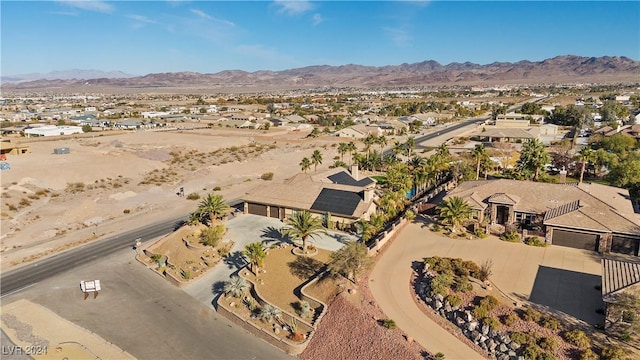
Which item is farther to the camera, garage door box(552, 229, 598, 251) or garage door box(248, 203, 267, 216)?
garage door box(248, 203, 267, 216)

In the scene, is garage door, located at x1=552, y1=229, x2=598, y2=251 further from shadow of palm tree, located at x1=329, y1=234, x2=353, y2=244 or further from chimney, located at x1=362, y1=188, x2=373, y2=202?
shadow of palm tree, located at x1=329, y1=234, x2=353, y2=244

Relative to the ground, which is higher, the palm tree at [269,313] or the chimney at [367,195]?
the chimney at [367,195]

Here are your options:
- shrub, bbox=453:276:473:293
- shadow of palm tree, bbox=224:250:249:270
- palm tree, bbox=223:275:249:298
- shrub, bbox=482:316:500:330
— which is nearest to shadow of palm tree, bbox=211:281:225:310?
palm tree, bbox=223:275:249:298

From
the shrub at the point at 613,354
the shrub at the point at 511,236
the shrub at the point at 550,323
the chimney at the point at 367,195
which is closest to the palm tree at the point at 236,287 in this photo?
the chimney at the point at 367,195

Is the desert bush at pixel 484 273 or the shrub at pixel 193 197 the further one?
the shrub at pixel 193 197

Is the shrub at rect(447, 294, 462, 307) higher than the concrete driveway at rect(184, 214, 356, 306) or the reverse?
higher

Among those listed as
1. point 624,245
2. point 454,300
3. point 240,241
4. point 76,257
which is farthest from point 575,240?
point 76,257

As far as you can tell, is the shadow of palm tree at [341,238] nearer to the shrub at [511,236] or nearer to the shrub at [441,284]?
the shrub at [441,284]

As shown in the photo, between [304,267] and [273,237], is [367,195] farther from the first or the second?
[304,267]
